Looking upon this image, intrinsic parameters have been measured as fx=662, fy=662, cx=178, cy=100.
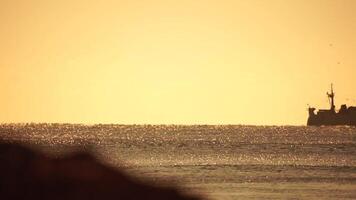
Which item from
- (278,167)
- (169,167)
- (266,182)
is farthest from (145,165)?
(266,182)

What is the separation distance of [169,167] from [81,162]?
214 ft

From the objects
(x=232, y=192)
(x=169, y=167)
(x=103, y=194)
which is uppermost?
(x=169, y=167)

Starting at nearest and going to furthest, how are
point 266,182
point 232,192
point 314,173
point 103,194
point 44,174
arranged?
1. point 103,194
2. point 44,174
3. point 232,192
4. point 266,182
5. point 314,173

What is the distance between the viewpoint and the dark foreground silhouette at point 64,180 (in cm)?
1088

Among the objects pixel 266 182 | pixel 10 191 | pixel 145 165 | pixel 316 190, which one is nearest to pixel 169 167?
pixel 145 165

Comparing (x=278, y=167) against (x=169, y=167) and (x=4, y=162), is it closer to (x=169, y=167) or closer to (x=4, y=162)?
(x=169, y=167)

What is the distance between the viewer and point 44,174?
11.7 m

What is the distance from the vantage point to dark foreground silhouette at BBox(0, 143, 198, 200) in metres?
10.9

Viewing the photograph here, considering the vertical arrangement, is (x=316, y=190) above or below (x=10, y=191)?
above

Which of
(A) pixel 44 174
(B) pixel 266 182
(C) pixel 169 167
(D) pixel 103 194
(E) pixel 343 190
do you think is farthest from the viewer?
(C) pixel 169 167

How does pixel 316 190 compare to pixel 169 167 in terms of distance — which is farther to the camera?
pixel 169 167

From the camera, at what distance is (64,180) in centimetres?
1138

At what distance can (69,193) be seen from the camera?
11164mm

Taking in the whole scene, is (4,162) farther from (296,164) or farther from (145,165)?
(296,164)
